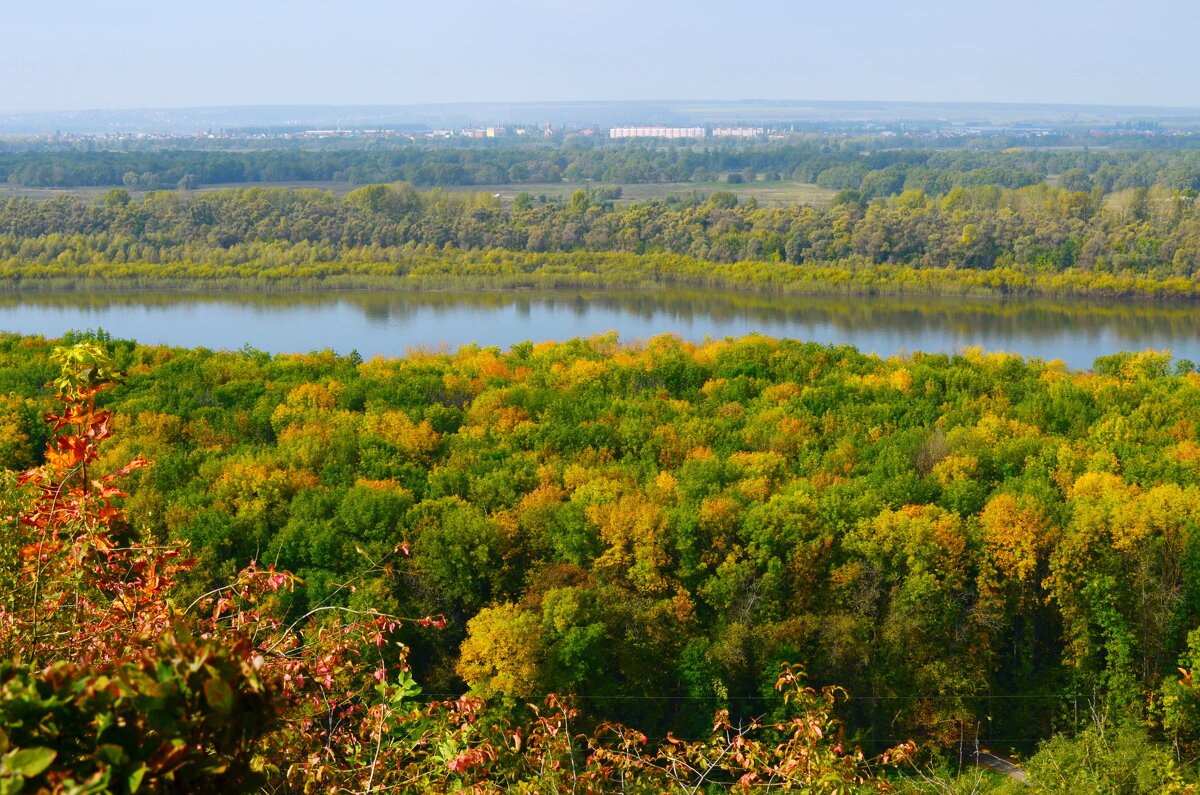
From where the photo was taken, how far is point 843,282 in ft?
103

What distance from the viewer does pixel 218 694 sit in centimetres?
182

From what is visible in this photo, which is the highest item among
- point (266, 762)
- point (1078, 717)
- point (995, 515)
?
point (266, 762)

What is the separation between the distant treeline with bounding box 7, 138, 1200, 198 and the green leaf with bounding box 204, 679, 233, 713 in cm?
5204

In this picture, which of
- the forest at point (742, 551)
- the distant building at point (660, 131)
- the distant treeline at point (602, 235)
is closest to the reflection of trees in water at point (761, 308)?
the distant treeline at point (602, 235)

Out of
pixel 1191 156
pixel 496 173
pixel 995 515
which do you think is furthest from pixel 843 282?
pixel 1191 156

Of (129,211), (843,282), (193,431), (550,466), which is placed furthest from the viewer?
(129,211)

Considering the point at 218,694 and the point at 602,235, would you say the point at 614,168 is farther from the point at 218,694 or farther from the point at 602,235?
Result: the point at 218,694

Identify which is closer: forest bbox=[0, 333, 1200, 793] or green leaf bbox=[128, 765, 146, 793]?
green leaf bbox=[128, 765, 146, 793]

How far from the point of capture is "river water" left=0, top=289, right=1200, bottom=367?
82.5 feet

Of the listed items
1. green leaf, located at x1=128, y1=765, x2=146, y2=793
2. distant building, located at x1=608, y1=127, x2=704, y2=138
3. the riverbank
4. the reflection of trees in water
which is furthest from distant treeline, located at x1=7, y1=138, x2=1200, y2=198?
distant building, located at x1=608, y1=127, x2=704, y2=138

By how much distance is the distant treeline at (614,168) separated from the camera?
55.9 m

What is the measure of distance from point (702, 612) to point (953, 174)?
53.0 m

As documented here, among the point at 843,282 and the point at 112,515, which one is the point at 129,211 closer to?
the point at 843,282

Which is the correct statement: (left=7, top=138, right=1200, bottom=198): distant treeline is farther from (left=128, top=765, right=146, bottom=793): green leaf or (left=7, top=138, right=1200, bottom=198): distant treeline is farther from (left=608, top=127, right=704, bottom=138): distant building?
(left=608, top=127, right=704, bottom=138): distant building
